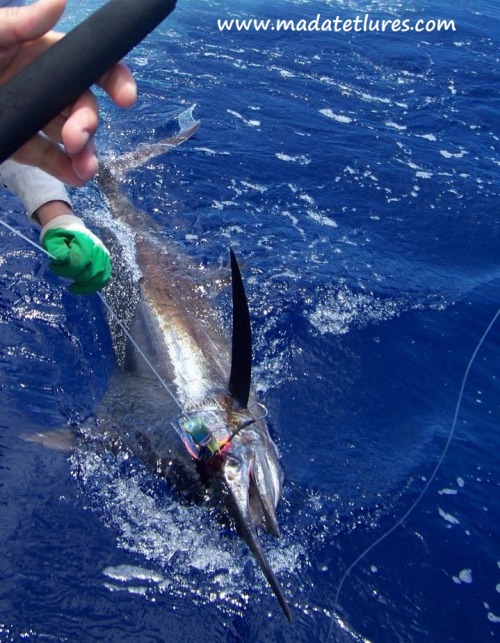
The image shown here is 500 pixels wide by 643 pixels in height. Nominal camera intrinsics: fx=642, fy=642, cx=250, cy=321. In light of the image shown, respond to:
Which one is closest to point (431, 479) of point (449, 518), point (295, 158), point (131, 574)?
point (449, 518)

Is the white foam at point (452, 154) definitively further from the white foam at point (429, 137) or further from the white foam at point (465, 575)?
the white foam at point (465, 575)

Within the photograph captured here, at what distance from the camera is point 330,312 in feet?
17.2

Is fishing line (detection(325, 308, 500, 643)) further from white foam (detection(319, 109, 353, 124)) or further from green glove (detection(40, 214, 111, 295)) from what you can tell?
white foam (detection(319, 109, 353, 124))

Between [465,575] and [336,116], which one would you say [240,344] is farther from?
[336,116]

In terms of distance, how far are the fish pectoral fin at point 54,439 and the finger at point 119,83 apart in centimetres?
256

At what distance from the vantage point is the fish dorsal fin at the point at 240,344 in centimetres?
353

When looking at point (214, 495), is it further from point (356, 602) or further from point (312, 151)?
point (312, 151)

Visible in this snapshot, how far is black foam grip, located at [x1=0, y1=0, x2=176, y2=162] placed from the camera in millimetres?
1780

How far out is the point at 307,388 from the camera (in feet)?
15.0

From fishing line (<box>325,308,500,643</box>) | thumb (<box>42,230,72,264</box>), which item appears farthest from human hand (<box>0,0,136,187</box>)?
fishing line (<box>325,308,500,643</box>)

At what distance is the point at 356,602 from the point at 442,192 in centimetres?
519

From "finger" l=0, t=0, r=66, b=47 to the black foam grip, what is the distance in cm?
8

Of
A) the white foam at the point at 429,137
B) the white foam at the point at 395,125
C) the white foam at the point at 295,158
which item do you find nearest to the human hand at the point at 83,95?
the white foam at the point at 295,158

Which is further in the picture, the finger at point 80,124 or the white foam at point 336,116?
the white foam at point 336,116
